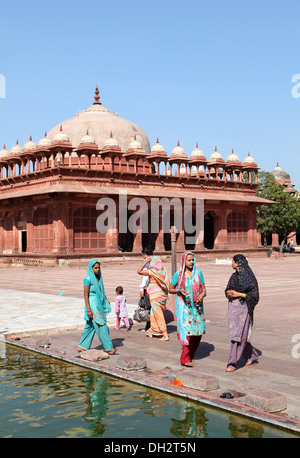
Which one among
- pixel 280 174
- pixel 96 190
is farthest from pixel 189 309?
pixel 280 174

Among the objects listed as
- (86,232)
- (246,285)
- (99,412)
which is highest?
(86,232)

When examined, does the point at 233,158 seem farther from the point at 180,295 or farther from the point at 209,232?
the point at 180,295

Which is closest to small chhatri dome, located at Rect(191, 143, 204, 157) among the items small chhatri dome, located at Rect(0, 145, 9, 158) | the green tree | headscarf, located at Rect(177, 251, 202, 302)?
the green tree

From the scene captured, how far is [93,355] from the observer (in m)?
7.36

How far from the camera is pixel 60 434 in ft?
15.4

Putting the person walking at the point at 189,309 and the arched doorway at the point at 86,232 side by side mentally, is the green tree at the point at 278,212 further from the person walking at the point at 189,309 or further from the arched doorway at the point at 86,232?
the person walking at the point at 189,309

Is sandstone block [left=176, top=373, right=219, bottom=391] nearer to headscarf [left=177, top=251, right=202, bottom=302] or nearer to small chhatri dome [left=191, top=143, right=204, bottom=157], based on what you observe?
headscarf [left=177, top=251, right=202, bottom=302]

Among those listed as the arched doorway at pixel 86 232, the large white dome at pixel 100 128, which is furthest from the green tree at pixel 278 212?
the arched doorway at pixel 86 232

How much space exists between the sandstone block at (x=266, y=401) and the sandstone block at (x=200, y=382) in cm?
59

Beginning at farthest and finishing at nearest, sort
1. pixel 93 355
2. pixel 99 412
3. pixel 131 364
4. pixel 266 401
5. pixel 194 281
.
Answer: pixel 93 355, pixel 194 281, pixel 131 364, pixel 99 412, pixel 266 401

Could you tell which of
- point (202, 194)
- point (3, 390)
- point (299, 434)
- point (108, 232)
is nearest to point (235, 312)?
point (299, 434)

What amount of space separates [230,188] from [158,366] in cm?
3737

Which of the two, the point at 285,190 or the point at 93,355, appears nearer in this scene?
the point at 93,355

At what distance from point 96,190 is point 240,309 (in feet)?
88.8
